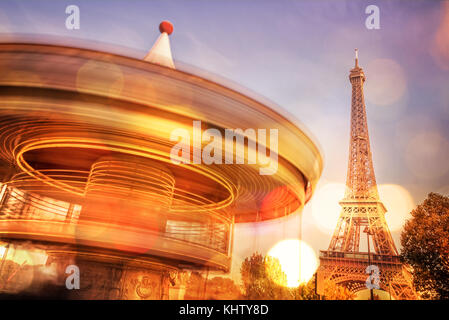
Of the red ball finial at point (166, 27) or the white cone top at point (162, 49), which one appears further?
the red ball finial at point (166, 27)

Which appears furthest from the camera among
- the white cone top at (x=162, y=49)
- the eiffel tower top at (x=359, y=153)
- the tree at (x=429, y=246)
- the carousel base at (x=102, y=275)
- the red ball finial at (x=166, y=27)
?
the eiffel tower top at (x=359, y=153)

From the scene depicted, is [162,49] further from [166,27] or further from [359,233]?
[359,233]

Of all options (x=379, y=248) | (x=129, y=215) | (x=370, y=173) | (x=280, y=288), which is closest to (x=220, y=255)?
(x=129, y=215)

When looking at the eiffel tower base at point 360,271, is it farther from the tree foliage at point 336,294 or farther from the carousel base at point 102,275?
the carousel base at point 102,275

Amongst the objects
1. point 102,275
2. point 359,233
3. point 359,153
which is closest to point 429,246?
point 102,275

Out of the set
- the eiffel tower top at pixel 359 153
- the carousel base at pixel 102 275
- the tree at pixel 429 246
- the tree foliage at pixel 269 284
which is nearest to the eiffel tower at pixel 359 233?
the eiffel tower top at pixel 359 153
